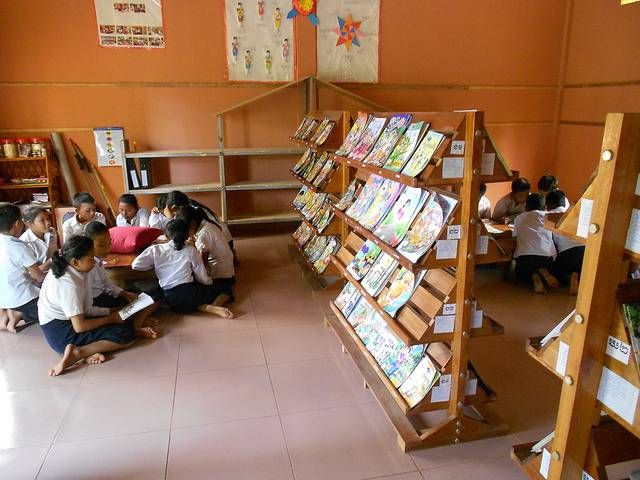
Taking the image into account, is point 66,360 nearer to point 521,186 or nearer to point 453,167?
point 453,167

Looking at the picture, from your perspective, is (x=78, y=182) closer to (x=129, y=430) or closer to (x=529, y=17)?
(x=129, y=430)

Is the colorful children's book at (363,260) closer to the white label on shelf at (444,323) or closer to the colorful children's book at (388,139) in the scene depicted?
the colorful children's book at (388,139)

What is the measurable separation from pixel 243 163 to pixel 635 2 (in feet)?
17.1

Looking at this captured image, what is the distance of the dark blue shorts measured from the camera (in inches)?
128

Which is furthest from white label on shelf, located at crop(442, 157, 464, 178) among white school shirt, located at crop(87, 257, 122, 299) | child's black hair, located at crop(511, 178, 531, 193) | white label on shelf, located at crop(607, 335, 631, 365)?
child's black hair, located at crop(511, 178, 531, 193)

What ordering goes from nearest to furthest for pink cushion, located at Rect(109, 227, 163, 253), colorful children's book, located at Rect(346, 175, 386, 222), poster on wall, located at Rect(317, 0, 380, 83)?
colorful children's book, located at Rect(346, 175, 386, 222) → pink cushion, located at Rect(109, 227, 163, 253) → poster on wall, located at Rect(317, 0, 380, 83)

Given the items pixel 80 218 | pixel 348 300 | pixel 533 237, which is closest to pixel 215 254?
pixel 80 218

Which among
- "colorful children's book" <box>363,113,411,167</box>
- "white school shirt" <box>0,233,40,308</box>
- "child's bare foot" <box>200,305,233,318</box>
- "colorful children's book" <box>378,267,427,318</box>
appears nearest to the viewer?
"colorful children's book" <box>378,267,427,318</box>

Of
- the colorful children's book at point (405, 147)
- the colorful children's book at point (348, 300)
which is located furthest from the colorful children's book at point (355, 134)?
the colorful children's book at point (348, 300)

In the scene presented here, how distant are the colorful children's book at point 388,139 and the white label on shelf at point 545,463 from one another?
1.53m

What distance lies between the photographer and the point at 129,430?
259 centimetres

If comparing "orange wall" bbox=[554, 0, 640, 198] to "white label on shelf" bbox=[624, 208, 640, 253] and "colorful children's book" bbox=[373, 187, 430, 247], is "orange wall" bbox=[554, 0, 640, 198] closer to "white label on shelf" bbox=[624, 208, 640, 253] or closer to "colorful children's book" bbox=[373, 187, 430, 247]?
"colorful children's book" bbox=[373, 187, 430, 247]

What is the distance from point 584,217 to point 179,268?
320cm

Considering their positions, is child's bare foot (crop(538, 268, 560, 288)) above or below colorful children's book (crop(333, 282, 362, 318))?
below
